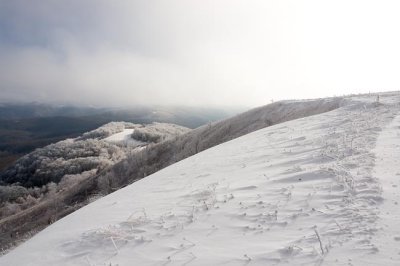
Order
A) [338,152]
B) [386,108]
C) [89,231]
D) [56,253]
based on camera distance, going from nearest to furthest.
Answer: [56,253], [89,231], [338,152], [386,108]

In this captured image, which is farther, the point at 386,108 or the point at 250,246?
the point at 386,108

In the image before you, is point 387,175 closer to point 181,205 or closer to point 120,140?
point 181,205

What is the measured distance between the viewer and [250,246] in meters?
5.17

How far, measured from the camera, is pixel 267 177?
27.1 ft

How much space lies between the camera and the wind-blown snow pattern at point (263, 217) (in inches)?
190

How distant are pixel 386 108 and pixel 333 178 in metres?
8.12

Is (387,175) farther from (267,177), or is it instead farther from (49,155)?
(49,155)

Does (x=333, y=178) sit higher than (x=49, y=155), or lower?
higher

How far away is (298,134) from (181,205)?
6.34 m

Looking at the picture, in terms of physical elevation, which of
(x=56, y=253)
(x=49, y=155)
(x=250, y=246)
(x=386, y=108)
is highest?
(x=386, y=108)

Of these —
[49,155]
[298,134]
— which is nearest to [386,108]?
[298,134]

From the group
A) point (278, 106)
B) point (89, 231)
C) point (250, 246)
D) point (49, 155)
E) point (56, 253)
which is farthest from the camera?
point (49, 155)

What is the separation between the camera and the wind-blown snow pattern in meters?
4.83

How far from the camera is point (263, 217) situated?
606 cm
